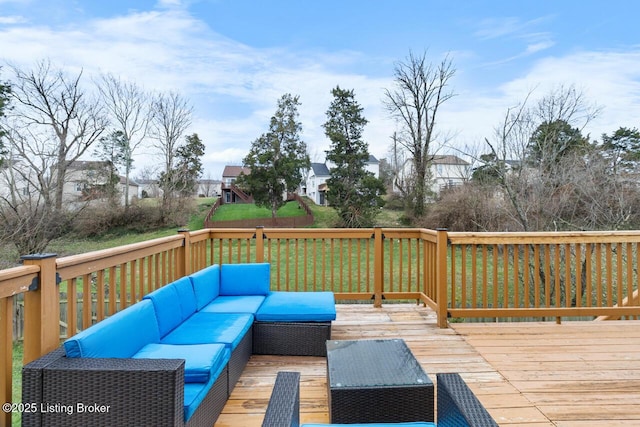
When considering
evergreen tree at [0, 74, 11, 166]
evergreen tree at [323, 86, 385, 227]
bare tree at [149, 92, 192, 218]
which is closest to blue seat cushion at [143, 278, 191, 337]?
evergreen tree at [0, 74, 11, 166]

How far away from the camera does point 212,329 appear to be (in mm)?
2520

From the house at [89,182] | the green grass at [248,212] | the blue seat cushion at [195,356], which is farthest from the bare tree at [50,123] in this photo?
the blue seat cushion at [195,356]

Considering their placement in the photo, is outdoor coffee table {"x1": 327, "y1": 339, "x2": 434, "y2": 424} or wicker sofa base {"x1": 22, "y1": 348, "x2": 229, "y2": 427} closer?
wicker sofa base {"x1": 22, "y1": 348, "x2": 229, "y2": 427}

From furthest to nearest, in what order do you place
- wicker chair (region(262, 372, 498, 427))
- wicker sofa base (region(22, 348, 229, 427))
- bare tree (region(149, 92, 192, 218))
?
1. bare tree (region(149, 92, 192, 218))
2. wicker sofa base (region(22, 348, 229, 427))
3. wicker chair (region(262, 372, 498, 427))

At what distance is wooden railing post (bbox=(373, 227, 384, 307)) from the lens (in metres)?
4.53

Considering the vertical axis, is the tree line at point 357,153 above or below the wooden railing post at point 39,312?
above

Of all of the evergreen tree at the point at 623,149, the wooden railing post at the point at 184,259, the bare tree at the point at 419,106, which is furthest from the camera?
the bare tree at the point at 419,106

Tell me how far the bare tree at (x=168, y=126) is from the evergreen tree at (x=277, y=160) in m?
3.84

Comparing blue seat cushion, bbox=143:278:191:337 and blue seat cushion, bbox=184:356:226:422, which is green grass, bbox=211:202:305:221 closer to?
blue seat cushion, bbox=143:278:191:337

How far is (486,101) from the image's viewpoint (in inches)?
412

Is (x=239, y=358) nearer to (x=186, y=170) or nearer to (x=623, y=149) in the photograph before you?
(x=623, y=149)

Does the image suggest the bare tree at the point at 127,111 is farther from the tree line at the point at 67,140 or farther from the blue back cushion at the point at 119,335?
the blue back cushion at the point at 119,335

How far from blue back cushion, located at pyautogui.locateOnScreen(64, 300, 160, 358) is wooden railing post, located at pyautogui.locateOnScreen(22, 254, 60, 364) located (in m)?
0.23

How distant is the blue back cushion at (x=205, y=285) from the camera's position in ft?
10.2
